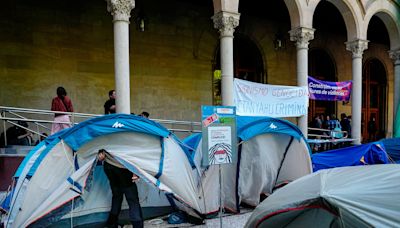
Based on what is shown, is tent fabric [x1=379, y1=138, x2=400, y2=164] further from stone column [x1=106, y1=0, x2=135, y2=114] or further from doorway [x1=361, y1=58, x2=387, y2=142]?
doorway [x1=361, y1=58, x2=387, y2=142]

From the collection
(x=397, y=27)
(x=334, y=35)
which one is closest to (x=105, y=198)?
(x=397, y=27)

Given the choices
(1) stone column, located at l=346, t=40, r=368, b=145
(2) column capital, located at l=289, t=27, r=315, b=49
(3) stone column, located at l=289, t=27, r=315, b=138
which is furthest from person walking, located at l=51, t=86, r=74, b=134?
(1) stone column, located at l=346, t=40, r=368, b=145

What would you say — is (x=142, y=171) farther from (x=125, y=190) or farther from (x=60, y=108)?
(x=60, y=108)

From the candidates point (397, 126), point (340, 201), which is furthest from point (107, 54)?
point (397, 126)

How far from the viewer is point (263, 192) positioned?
28.3ft

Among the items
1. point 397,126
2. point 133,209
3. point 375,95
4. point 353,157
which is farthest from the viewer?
point 375,95

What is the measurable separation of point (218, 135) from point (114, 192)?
7.13 feet

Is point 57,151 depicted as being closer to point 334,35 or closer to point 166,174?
point 166,174

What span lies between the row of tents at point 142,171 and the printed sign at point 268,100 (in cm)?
169

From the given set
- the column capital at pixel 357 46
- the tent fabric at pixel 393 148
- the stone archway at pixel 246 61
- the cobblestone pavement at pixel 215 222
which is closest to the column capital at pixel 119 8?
the cobblestone pavement at pixel 215 222

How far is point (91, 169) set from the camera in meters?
6.25

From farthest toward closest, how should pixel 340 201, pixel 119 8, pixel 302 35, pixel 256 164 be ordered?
pixel 302 35, pixel 119 8, pixel 256 164, pixel 340 201

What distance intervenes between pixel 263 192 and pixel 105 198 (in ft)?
12.5

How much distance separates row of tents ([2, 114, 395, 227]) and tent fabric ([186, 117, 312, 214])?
21 millimetres
